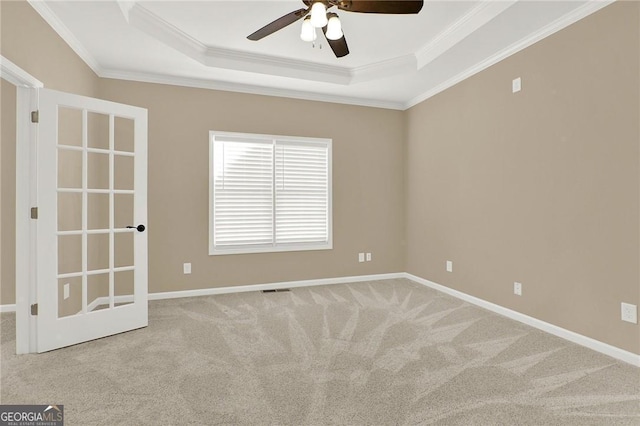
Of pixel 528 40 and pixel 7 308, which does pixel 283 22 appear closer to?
pixel 528 40

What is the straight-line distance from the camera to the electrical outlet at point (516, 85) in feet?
11.2

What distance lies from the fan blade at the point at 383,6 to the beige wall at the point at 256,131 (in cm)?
264

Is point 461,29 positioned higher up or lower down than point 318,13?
higher up

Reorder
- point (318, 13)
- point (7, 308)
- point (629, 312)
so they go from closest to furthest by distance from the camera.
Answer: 1. point (318, 13)
2. point (629, 312)
3. point (7, 308)

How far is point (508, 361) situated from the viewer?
2.57 metres

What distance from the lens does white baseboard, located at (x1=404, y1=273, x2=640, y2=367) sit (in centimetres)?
258

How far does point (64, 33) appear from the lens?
3082mm

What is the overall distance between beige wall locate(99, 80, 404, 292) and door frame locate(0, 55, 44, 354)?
4.84 feet

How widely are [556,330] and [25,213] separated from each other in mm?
4627

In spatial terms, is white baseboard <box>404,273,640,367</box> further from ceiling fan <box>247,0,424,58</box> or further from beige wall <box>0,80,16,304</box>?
beige wall <box>0,80,16,304</box>

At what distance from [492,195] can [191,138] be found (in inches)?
146

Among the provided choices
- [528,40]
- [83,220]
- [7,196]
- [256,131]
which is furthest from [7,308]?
[528,40]

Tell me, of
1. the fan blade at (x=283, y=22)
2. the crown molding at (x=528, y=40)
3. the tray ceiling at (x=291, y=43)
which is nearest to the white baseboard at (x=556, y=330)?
the tray ceiling at (x=291, y=43)

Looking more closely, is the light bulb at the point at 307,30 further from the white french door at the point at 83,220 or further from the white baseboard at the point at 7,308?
the white baseboard at the point at 7,308
